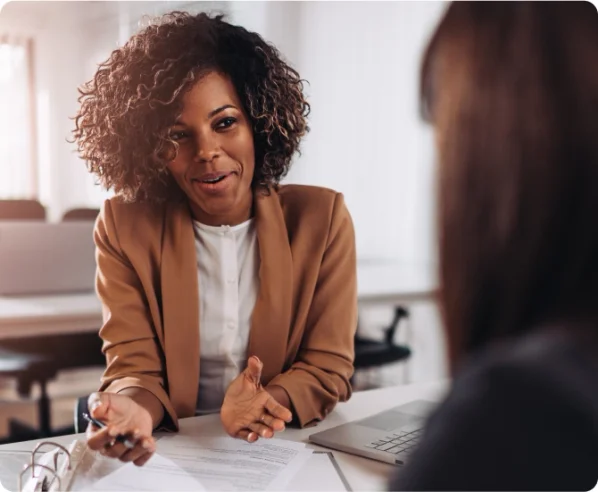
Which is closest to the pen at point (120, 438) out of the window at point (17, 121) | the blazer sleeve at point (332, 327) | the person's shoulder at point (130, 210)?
the blazer sleeve at point (332, 327)

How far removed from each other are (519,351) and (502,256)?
8cm

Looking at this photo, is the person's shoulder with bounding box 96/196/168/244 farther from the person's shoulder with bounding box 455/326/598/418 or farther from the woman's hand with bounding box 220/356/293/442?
the person's shoulder with bounding box 455/326/598/418

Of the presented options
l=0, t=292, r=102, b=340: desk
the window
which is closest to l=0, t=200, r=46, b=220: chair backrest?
Answer: l=0, t=292, r=102, b=340: desk

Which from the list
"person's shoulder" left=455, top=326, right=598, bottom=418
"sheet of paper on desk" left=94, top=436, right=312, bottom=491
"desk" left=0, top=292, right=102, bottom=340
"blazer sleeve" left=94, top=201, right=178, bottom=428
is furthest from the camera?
"desk" left=0, top=292, right=102, bottom=340

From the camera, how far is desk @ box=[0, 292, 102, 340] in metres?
1.97

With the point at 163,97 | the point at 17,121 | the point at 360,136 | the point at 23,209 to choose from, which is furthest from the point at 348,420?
the point at 17,121

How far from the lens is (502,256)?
47 cm

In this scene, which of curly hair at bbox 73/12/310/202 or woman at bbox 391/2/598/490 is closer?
woman at bbox 391/2/598/490

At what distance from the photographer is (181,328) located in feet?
3.89

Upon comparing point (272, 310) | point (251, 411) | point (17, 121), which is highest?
point (17, 121)

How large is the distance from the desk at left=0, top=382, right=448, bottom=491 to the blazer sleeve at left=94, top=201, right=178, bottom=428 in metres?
0.11

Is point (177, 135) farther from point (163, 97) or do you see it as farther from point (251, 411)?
point (251, 411)

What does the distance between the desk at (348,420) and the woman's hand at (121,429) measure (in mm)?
92

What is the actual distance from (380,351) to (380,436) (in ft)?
5.16
